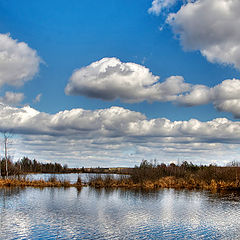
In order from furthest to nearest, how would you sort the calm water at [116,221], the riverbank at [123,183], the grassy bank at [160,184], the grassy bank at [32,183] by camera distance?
1. the grassy bank at [160,184]
2. the riverbank at [123,183]
3. the grassy bank at [32,183]
4. the calm water at [116,221]

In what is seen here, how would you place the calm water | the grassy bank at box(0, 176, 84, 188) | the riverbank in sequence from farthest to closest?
the riverbank < the grassy bank at box(0, 176, 84, 188) < the calm water

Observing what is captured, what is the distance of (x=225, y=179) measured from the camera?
2180 inches

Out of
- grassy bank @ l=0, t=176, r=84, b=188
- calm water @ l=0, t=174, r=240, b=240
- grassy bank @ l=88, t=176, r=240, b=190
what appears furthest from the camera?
grassy bank @ l=88, t=176, r=240, b=190

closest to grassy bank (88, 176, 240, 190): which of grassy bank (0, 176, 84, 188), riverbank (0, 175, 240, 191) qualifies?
riverbank (0, 175, 240, 191)

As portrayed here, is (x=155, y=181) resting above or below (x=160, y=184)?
above

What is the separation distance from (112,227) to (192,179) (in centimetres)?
3978

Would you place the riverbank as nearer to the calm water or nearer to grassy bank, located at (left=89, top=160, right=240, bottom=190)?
grassy bank, located at (left=89, top=160, right=240, bottom=190)

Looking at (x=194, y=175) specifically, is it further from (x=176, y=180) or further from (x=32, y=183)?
(x=32, y=183)

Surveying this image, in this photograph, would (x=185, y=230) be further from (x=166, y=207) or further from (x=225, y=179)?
(x=225, y=179)

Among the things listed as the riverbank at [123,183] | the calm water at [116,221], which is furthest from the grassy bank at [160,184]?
the calm water at [116,221]

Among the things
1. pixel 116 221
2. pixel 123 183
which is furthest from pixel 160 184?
pixel 116 221

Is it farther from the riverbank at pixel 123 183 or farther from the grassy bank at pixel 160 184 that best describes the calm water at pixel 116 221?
the grassy bank at pixel 160 184

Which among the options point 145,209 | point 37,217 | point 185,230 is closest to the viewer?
point 185,230

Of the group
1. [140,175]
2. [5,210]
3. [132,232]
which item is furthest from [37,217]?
[140,175]
